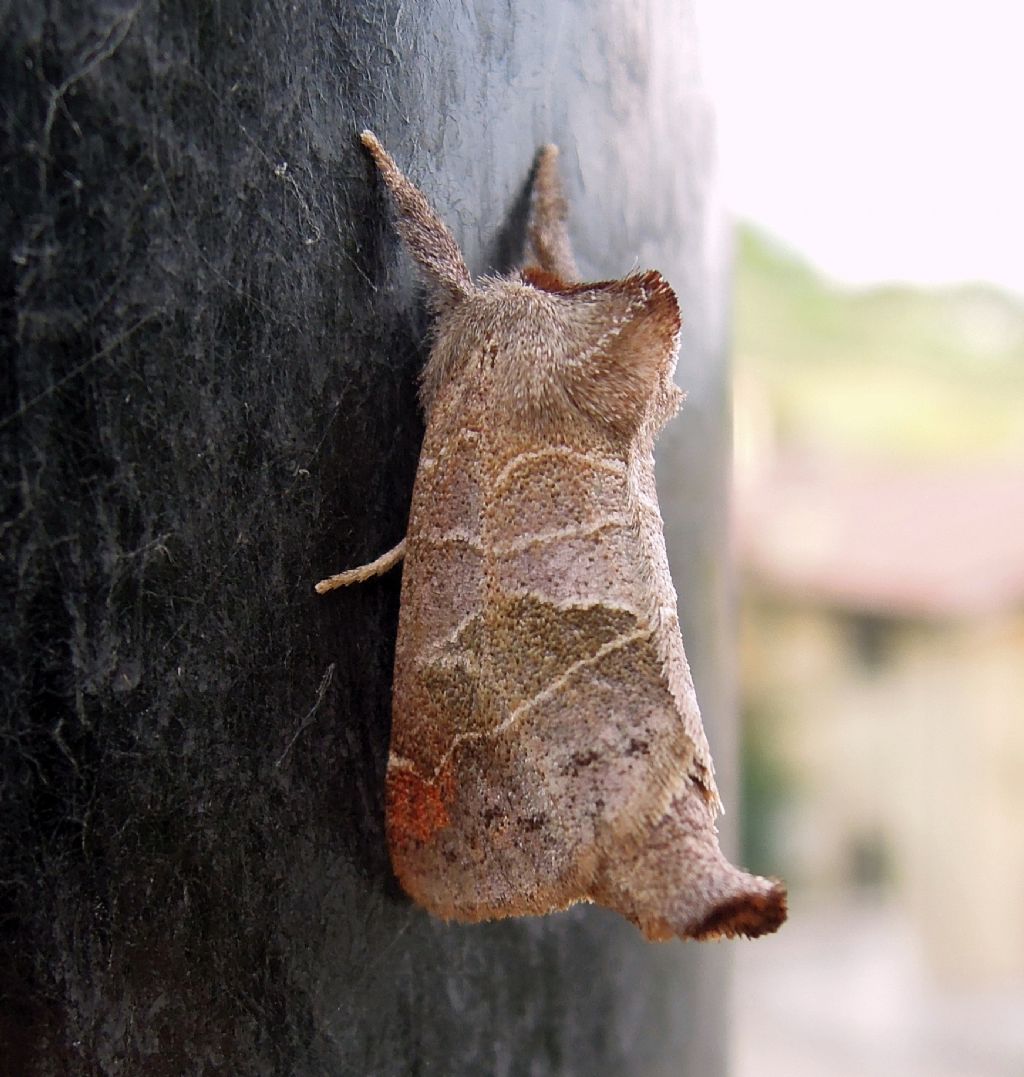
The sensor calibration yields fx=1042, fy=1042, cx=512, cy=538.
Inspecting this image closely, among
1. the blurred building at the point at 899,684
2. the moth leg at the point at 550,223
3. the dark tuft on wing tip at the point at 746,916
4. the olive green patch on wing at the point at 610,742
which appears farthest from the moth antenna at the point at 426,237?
the blurred building at the point at 899,684

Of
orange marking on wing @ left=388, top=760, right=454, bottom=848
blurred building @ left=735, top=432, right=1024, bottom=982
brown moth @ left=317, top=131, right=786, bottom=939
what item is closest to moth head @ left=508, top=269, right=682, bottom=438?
brown moth @ left=317, top=131, right=786, bottom=939

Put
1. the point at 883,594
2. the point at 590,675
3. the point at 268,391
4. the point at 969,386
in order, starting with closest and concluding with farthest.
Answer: the point at 268,391 → the point at 590,675 → the point at 883,594 → the point at 969,386

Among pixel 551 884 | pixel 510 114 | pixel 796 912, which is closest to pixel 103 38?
pixel 510 114

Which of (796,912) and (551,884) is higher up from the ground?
(551,884)

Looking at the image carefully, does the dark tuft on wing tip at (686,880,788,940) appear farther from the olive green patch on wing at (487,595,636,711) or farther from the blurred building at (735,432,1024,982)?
the blurred building at (735,432,1024,982)

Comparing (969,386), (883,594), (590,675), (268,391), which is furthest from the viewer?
(969,386)

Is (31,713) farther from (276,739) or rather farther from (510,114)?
(510,114)
